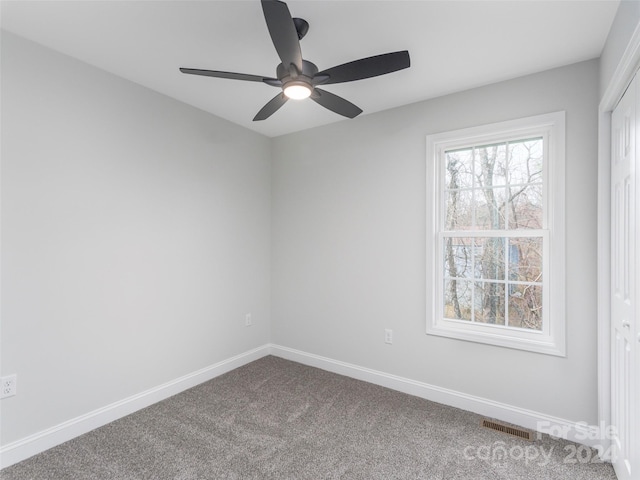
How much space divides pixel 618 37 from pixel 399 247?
6.03 feet

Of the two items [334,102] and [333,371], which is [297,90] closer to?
[334,102]

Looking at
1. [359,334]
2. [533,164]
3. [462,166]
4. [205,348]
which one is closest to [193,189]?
[205,348]

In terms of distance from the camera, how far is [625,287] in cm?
176

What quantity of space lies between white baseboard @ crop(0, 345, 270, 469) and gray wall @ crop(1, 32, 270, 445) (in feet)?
0.17

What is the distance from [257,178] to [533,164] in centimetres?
254

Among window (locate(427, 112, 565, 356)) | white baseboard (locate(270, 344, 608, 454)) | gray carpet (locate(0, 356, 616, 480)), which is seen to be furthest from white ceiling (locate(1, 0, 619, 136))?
gray carpet (locate(0, 356, 616, 480))

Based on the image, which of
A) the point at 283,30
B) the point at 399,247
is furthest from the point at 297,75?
the point at 399,247

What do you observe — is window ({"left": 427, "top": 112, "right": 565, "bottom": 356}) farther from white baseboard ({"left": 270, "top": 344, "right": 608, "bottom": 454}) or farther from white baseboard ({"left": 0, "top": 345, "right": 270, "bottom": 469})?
white baseboard ({"left": 0, "top": 345, "right": 270, "bottom": 469})

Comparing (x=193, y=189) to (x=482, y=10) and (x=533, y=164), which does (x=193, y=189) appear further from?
(x=533, y=164)

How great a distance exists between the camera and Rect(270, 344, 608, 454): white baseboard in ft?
7.16

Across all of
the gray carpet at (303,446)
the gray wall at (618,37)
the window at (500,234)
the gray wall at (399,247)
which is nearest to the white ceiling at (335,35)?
the gray wall at (618,37)

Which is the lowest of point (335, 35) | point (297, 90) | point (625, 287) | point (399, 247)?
point (625, 287)

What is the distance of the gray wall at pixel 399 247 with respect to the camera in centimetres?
222

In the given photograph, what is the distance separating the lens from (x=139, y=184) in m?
2.63
